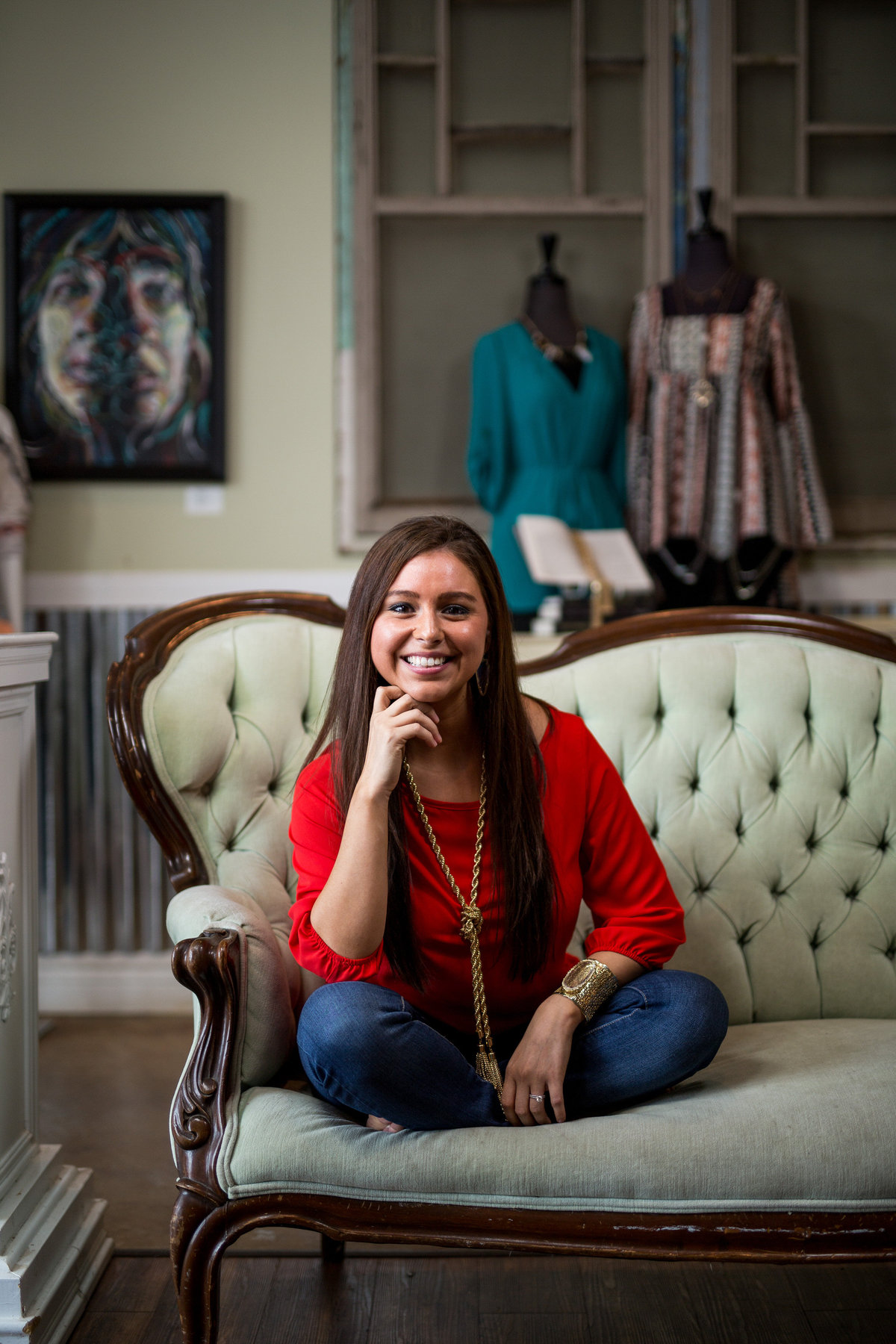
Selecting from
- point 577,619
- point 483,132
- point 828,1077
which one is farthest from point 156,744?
point 483,132

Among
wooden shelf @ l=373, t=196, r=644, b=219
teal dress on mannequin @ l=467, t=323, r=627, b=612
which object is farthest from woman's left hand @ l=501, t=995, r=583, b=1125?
wooden shelf @ l=373, t=196, r=644, b=219

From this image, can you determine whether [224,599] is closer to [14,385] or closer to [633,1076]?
[633,1076]

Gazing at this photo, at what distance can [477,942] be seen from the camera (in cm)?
123

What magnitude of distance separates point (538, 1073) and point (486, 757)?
37cm

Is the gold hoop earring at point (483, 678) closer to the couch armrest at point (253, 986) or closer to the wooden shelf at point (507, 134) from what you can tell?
the couch armrest at point (253, 986)

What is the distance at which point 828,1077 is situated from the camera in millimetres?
1218

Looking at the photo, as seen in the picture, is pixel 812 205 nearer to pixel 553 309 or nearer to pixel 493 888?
pixel 553 309

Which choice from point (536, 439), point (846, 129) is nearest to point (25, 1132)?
point (536, 439)

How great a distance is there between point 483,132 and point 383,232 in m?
0.35

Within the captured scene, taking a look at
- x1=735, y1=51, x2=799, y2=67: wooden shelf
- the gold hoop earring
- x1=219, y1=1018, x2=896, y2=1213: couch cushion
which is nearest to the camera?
x1=219, y1=1018, x2=896, y2=1213: couch cushion

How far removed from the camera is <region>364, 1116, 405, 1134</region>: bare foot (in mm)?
1145

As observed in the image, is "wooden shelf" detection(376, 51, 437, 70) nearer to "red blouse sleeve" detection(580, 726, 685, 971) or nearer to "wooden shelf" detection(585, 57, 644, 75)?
"wooden shelf" detection(585, 57, 644, 75)

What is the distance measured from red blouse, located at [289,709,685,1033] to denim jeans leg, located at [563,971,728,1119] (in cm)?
7

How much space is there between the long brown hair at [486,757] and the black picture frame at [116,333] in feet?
5.19
